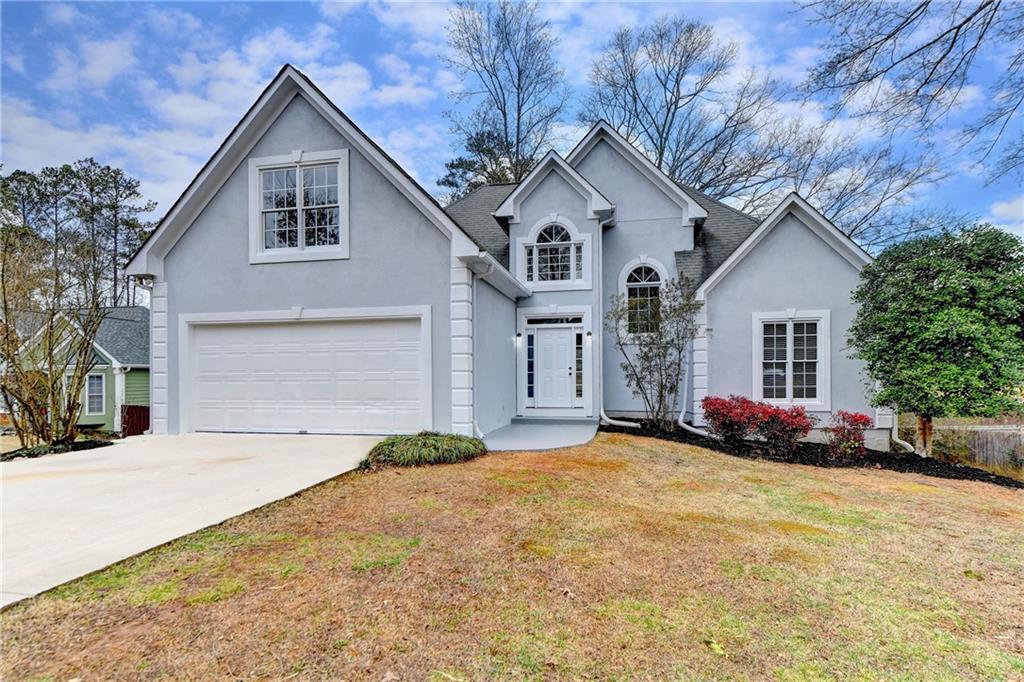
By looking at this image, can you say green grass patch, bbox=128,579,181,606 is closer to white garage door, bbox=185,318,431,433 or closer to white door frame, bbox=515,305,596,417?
white garage door, bbox=185,318,431,433

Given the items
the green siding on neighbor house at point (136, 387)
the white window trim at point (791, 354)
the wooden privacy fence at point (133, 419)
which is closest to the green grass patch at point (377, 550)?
the white window trim at point (791, 354)

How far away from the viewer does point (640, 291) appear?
12633 mm

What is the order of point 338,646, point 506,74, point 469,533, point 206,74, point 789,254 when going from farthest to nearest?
point 506,74 → point 206,74 → point 789,254 → point 469,533 → point 338,646

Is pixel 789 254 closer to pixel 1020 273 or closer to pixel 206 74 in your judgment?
pixel 1020 273

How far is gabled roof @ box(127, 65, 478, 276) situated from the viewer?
8633 mm

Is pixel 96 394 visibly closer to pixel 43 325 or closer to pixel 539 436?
pixel 43 325

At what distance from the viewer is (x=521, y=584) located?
11.3 feet

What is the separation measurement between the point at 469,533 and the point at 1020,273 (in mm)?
10290

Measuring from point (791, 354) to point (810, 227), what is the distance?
2.76 meters

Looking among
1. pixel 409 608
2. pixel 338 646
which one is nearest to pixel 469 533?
pixel 409 608

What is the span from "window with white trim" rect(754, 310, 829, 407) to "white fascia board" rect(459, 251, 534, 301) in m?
5.35

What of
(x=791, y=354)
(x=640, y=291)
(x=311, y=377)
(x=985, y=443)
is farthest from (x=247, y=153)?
(x=985, y=443)

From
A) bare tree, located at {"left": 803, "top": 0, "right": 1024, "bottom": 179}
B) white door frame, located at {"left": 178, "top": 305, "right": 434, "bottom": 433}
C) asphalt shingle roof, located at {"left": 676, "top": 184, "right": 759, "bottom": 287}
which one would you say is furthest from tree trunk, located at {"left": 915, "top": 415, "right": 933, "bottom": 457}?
white door frame, located at {"left": 178, "top": 305, "right": 434, "bottom": 433}

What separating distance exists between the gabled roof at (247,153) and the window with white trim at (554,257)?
13.6 feet
